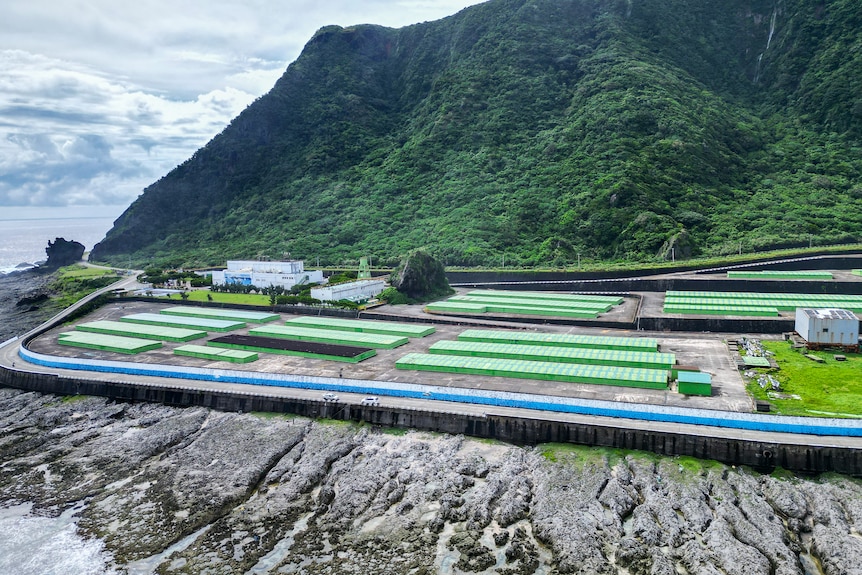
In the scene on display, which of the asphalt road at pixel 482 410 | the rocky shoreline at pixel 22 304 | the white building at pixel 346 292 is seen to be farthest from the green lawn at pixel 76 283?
the white building at pixel 346 292

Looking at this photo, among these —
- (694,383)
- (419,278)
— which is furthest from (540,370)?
(419,278)

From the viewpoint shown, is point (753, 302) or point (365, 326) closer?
point (753, 302)

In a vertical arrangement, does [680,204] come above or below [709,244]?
above

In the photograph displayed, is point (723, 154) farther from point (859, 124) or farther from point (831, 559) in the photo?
point (831, 559)

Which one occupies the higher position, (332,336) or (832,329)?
(832,329)

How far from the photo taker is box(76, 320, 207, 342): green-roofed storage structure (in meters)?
64.2

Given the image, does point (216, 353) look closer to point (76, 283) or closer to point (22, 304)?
point (22, 304)

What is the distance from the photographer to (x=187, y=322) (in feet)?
232

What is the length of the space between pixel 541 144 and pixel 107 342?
9217 centimetres

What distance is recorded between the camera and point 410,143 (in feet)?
476

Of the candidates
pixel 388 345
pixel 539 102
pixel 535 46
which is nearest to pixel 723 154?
pixel 539 102

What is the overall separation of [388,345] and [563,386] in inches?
759

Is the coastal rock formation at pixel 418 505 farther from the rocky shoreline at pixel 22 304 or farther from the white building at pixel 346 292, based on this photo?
the rocky shoreline at pixel 22 304

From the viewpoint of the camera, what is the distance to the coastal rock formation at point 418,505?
2709 cm
